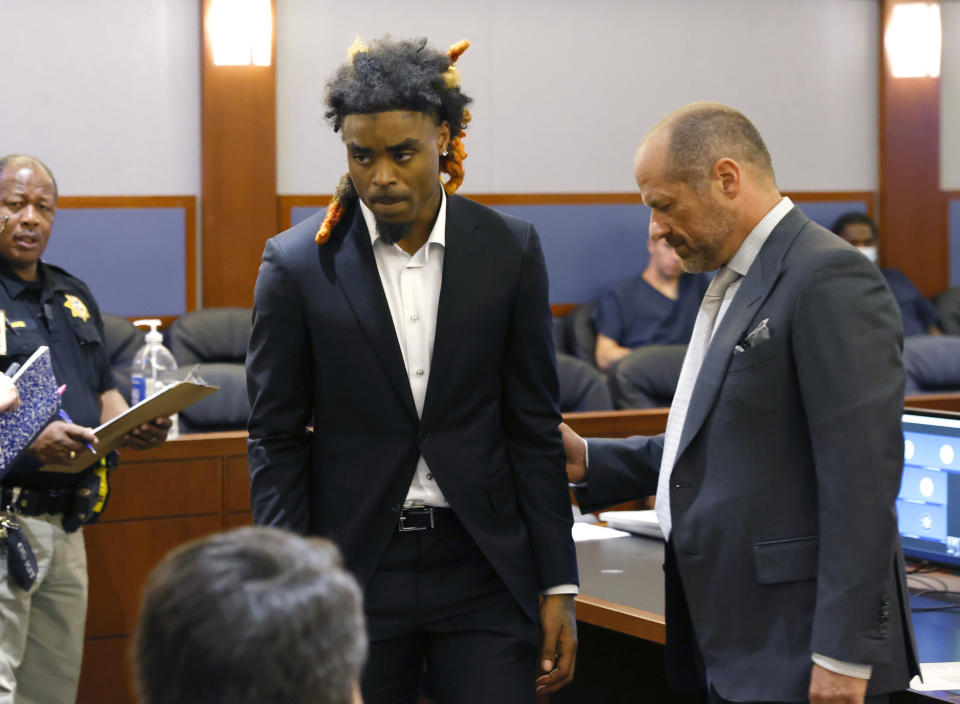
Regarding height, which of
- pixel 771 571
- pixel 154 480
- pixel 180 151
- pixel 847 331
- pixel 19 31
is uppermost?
pixel 19 31

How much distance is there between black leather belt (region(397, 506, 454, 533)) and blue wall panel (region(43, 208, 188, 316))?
4564 millimetres

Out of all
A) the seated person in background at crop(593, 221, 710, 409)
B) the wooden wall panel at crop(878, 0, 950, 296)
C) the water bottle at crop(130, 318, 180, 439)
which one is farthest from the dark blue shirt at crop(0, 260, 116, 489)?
the wooden wall panel at crop(878, 0, 950, 296)

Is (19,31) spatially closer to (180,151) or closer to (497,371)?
(180,151)

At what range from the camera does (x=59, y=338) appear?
10.9ft

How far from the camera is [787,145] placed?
737cm

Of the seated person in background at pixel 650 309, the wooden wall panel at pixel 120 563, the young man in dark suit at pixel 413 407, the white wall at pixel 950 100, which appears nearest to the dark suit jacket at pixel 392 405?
the young man in dark suit at pixel 413 407

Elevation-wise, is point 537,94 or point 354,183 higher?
point 537,94

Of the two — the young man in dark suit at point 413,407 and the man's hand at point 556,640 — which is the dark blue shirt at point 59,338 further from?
the man's hand at point 556,640

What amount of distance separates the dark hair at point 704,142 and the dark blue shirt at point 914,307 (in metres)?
5.40

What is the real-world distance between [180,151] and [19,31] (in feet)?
3.16

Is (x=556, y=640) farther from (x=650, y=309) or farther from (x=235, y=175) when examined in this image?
(x=235, y=175)

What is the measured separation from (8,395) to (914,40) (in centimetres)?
649

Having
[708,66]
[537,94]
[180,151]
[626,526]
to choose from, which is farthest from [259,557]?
[708,66]

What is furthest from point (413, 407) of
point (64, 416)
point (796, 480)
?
point (64, 416)
